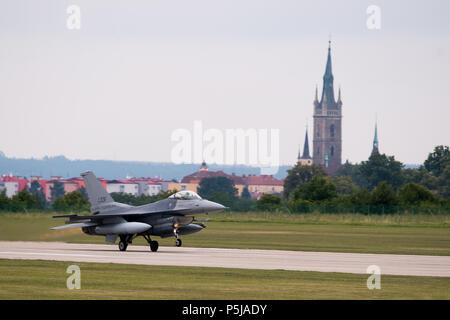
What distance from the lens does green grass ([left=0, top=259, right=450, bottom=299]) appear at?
20.5m

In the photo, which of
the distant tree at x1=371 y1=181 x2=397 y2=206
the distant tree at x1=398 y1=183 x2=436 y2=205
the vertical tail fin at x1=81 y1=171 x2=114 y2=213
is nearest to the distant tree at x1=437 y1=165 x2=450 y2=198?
the distant tree at x1=398 y1=183 x2=436 y2=205

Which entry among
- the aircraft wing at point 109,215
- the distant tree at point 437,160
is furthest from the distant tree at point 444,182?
the aircraft wing at point 109,215

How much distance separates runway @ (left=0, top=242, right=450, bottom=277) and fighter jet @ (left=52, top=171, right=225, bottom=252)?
76 centimetres

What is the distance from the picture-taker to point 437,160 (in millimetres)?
178000

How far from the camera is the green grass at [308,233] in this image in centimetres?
4122

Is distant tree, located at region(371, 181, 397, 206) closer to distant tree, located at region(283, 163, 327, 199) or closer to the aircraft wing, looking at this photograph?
the aircraft wing

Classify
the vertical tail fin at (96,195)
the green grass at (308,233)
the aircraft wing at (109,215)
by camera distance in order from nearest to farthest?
the aircraft wing at (109,215), the vertical tail fin at (96,195), the green grass at (308,233)

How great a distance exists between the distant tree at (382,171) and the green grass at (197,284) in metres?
157

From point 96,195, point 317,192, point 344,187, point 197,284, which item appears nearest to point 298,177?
point 344,187

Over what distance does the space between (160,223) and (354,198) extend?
176 ft

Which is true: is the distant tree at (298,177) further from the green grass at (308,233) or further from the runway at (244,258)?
the runway at (244,258)

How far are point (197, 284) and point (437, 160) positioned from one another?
6343 inches

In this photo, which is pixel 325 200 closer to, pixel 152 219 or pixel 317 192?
pixel 317 192

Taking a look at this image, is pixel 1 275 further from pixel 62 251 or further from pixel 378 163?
pixel 378 163
